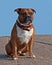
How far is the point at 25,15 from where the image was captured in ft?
31.8

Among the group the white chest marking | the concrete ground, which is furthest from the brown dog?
the concrete ground

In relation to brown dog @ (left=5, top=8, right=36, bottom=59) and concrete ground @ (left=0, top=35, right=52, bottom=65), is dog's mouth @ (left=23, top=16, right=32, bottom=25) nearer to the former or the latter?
brown dog @ (left=5, top=8, right=36, bottom=59)

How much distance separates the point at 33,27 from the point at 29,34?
0.79 feet

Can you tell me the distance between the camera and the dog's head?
9641mm

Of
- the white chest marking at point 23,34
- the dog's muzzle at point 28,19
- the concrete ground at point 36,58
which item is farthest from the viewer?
the white chest marking at point 23,34

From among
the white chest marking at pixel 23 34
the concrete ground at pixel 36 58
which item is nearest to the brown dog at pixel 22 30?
the white chest marking at pixel 23 34

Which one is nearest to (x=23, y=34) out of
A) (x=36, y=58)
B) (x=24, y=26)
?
(x=24, y=26)

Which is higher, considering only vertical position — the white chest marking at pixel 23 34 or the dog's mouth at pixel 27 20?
the dog's mouth at pixel 27 20

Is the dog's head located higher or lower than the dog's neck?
higher

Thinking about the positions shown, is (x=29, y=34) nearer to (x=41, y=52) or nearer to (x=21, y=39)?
(x=21, y=39)

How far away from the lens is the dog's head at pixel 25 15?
9641 millimetres

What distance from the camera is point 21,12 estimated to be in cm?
Result: 973

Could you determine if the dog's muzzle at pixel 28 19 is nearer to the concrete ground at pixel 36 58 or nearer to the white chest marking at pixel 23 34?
the white chest marking at pixel 23 34

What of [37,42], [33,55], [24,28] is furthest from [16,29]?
[37,42]
